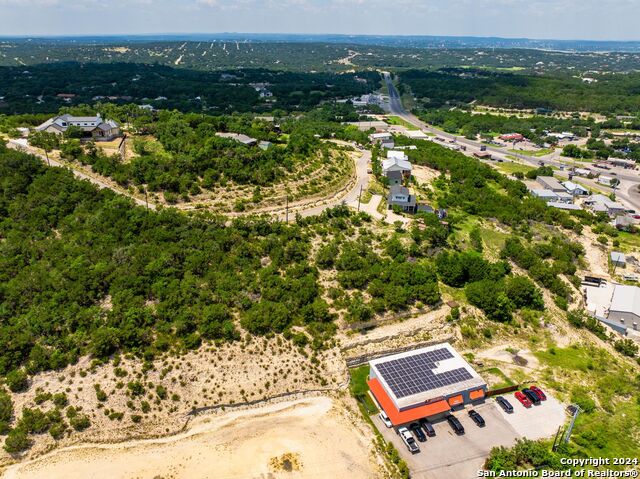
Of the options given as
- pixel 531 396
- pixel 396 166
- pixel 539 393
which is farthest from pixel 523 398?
pixel 396 166

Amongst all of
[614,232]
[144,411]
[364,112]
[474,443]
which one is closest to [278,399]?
[144,411]

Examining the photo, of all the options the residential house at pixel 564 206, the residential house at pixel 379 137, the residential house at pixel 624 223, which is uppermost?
the residential house at pixel 379 137

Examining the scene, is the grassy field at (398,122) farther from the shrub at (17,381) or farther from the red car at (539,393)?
the shrub at (17,381)

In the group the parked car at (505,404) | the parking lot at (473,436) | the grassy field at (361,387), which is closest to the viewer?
the parking lot at (473,436)

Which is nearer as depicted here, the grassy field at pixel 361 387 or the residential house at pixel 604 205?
the grassy field at pixel 361 387

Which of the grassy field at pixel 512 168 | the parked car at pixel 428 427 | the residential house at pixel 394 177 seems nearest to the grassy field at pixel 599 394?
the parked car at pixel 428 427

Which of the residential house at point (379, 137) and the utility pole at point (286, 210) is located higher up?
the residential house at point (379, 137)
